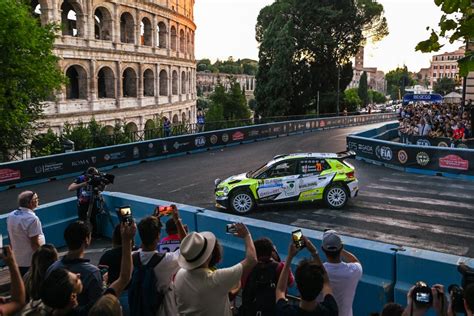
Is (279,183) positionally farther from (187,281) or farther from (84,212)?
(187,281)

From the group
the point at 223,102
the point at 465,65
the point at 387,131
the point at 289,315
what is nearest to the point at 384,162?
the point at 387,131

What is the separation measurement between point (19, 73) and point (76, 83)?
20.7m

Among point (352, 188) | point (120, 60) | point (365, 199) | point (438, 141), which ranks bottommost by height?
point (365, 199)

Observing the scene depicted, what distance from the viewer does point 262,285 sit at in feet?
15.9

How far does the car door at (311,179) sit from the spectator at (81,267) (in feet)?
34.5

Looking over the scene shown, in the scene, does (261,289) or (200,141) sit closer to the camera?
(261,289)

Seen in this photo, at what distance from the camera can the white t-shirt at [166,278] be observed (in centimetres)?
496

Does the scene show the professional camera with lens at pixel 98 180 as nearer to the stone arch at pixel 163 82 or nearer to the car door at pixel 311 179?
the car door at pixel 311 179

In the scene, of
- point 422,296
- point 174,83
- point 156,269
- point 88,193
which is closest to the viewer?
point 422,296

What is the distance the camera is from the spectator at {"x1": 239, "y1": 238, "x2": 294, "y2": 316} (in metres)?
4.83

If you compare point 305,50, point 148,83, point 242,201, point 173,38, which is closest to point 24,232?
point 242,201

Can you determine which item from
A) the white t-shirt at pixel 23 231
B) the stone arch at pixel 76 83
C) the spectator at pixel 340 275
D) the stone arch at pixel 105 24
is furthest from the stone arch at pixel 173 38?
the spectator at pixel 340 275

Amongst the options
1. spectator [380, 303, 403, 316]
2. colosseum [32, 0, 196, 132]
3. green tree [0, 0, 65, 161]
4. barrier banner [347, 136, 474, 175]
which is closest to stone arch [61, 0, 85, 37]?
colosseum [32, 0, 196, 132]

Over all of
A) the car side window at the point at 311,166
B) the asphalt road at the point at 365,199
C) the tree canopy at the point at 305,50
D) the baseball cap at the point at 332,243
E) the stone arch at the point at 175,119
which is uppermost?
the tree canopy at the point at 305,50
